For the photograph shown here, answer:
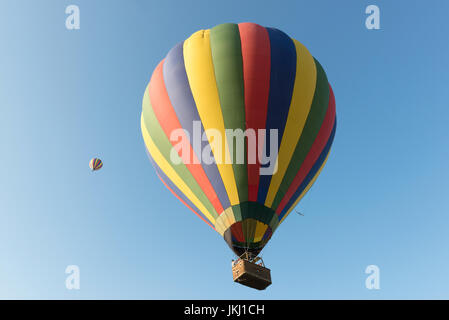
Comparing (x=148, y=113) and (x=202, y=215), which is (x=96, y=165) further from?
(x=202, y=215)

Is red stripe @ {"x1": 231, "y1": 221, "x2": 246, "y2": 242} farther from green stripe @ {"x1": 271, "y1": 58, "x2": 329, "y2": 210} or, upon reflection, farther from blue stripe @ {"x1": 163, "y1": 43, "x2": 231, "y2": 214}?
green stripe @ {"x1": 271, "y1": 58, "x2": 329, "y2": 210}

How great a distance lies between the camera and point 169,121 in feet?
41.7

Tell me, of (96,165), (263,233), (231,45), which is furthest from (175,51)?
(96,165)

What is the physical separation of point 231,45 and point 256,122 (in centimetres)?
278

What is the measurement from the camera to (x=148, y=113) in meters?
13.7

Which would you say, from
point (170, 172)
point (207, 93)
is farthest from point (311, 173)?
point (170, 172)

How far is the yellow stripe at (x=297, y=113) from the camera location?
39.0 ft

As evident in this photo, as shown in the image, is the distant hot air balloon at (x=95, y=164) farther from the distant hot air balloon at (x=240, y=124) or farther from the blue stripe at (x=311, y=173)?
the blue stripe at (x=311, y=173)

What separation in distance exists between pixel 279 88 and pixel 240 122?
1.75 metres

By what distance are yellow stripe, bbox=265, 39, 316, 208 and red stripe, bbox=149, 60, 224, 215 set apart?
1.73 metres

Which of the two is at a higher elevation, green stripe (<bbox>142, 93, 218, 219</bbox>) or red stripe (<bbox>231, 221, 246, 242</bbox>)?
green stripe (<bbox>142, 93, 218, 219</bbox>)

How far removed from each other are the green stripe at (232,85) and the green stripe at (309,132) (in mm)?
1379

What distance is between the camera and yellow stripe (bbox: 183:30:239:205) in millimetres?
11555

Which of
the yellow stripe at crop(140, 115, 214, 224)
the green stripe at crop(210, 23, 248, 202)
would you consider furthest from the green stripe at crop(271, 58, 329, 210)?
the yellow stripe at crop(140, 115, 214, 224)
